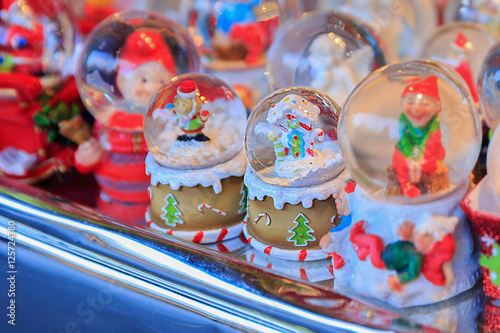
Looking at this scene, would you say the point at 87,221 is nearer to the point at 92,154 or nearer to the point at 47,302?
the point at 47,302

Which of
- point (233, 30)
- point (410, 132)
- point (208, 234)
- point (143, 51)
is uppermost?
point (410, 132)

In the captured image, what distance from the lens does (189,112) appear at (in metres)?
1.64

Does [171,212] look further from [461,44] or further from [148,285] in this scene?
[461,44]

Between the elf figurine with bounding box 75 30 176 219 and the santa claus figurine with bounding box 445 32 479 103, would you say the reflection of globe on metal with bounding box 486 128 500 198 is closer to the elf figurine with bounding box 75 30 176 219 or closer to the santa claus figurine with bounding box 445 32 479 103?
the santa claus figurine with bounding box 445 32 479 103

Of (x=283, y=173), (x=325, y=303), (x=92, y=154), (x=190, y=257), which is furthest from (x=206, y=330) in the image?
(x=92, y=154)

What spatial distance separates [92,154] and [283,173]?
84 cm

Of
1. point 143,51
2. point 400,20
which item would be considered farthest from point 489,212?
point 400,20

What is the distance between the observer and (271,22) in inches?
99.3

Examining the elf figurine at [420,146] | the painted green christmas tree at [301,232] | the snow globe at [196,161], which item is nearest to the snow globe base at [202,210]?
the snow globe at [196,161]

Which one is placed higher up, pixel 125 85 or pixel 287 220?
pixel 125 85

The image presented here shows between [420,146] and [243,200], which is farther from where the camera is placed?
[243,200]

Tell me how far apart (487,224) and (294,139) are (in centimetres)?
51

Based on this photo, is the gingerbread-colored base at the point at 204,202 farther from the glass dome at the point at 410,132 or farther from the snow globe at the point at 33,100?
the snow globe at the point at 33,100

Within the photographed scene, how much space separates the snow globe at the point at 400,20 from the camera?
98.5 inches
